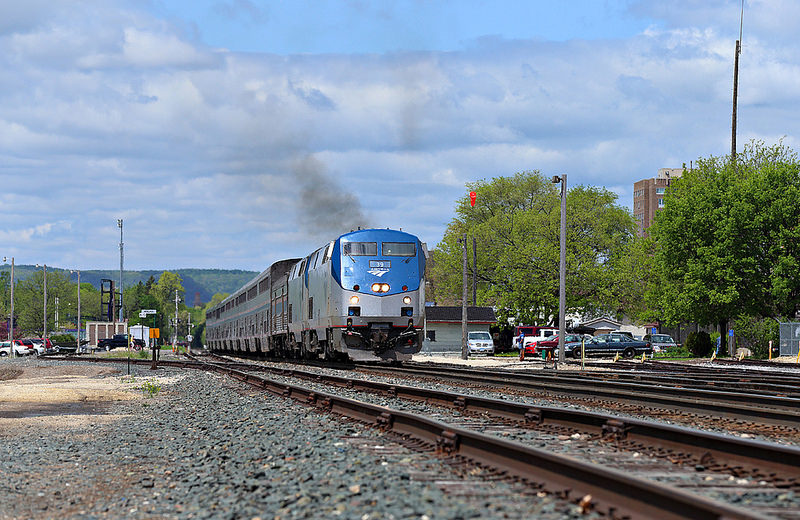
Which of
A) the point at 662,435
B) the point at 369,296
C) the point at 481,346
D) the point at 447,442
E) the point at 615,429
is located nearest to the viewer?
the point at 447,442

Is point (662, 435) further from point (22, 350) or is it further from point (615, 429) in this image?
point (22, 350)

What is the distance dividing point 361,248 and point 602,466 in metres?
21.3

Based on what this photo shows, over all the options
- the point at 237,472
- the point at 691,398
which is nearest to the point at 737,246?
the point at 691,398

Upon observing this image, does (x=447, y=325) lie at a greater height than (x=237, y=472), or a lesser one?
lesser

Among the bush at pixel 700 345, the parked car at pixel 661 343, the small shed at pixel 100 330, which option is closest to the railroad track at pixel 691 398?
the bush at pixel 700 345

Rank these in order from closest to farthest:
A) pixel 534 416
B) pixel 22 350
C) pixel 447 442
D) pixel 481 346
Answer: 1. pixel 447 442
2. pixel 534 416
3. pixel 481 346
4. pixel 22 350

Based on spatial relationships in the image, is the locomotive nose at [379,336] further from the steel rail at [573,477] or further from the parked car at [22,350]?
the parked car at [22,350]

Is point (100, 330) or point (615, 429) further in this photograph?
point (100, 330)

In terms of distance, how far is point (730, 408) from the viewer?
12.7 meters

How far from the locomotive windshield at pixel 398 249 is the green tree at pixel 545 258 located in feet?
126

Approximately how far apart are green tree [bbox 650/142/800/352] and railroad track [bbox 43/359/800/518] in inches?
1471

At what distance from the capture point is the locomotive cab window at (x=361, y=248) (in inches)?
1098

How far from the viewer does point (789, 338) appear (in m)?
40.9

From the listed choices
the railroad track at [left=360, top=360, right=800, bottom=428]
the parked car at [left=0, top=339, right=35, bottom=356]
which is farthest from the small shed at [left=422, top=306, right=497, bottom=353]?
the railroad track at [left=360, top=360, right=800, bottom=428]
